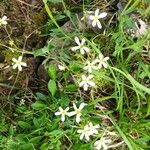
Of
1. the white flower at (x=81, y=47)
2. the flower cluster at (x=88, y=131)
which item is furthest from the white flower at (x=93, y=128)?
the white flower at (x=81, y=47)

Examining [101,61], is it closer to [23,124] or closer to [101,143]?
[101,143]

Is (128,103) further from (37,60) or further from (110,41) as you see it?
(37,60)

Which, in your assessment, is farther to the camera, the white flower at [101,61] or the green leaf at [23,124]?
the green leaf at [23,124]

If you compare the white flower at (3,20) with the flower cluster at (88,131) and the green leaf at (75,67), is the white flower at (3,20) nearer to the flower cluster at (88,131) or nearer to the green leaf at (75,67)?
the green leaf at (75,67)

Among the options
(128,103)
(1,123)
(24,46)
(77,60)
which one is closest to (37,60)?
(24,46)

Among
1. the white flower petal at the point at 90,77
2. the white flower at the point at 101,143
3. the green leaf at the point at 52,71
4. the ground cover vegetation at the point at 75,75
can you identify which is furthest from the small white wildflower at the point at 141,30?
the white flower at the point at 101,143

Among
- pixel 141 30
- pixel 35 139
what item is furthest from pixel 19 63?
pixel 141 30

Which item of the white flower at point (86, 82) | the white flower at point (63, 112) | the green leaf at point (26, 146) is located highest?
the white flower at point (86, 82)

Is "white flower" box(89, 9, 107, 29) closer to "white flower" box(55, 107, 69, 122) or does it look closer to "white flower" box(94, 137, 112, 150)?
"white flower" box(55, 107, 69, 122)

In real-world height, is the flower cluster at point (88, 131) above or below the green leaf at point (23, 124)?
below
